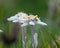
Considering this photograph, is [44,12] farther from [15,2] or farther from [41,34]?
[41,34]

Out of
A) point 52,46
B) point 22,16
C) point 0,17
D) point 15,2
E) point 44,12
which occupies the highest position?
point 15,2

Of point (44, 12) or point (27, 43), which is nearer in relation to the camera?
point (27, 43)

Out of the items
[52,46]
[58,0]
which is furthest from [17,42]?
[58,0]

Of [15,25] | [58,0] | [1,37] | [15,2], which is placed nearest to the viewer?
[1,37]

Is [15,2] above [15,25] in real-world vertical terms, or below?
above

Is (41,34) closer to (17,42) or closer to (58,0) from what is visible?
(17,42)

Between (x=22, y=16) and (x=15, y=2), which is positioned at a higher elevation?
(x=15, y=2)

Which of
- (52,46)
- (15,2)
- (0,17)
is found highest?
(15,2)

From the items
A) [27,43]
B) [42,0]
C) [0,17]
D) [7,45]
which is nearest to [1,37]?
[7,45]

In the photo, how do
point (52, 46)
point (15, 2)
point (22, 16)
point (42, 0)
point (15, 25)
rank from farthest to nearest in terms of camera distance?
point (15, 2)
point (42, 0)
point (15, 25)
point (52, 46)
point (22, 16)
